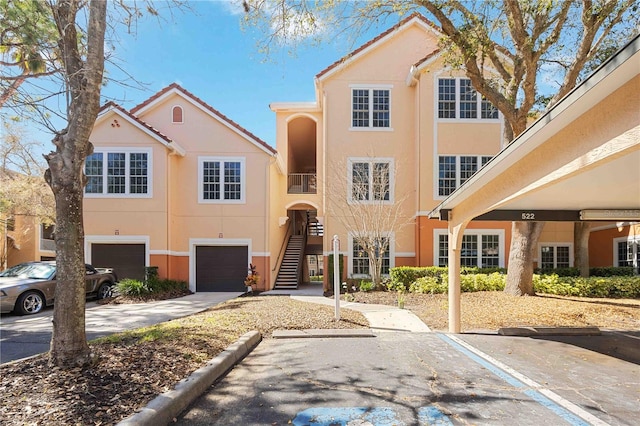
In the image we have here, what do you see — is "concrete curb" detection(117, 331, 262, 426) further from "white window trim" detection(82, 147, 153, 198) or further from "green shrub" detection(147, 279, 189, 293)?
"white window trim" detection(82, 147, 153, 198)

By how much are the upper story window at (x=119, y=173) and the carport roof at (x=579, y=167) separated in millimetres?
12412

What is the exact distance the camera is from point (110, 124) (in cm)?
1586

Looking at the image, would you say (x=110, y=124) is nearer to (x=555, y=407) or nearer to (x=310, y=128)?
(x=310, y=128)

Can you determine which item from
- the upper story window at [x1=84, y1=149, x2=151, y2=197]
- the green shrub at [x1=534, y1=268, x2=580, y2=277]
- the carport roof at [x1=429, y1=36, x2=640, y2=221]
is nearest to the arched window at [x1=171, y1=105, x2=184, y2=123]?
the upper story window at [x1=84, y1=149, x2=151, y2=197]

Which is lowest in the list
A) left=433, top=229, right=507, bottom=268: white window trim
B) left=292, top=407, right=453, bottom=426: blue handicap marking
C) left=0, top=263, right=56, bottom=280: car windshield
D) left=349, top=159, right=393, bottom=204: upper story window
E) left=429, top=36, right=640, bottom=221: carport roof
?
left=292, top=407, right=453, bottom=426: blue handicap marking

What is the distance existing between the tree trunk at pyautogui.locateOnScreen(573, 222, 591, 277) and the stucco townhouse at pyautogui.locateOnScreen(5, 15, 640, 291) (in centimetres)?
105

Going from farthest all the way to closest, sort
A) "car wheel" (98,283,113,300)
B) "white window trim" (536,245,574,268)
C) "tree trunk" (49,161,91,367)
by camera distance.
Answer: "white window trim" (536,245,574,268) < "car wheel" (98,283,113,300) < "tree trunk" (49,161,91,367)

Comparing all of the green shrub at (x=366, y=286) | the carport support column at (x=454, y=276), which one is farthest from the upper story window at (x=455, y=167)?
the carport support column at (x=454, y=276)

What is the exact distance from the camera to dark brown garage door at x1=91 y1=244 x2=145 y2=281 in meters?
16.1

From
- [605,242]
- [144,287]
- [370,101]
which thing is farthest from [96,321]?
[605,242]

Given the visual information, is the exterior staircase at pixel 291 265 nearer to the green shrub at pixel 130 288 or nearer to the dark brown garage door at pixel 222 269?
the dark brown garage door at pixel 222 269

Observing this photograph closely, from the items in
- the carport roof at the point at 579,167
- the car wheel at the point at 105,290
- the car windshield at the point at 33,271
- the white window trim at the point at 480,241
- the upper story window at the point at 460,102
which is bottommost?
the car wheel at the point at 105,290

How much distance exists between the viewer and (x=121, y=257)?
16094mm

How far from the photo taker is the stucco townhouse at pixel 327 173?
15844 mm
